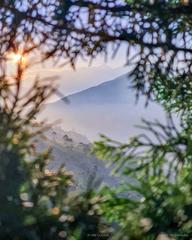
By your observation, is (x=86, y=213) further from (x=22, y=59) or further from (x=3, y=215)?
(x=22, y=59)

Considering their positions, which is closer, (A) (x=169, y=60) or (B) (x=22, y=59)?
(B) (x=22, y=59)

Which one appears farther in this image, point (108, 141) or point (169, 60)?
point (169, 60)

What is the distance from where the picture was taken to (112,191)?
5.31m

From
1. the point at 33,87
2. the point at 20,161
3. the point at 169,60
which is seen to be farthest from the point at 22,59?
the point at 169,60

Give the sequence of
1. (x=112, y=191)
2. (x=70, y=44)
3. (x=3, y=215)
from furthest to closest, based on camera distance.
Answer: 1. (x=70, y=44)
2. (x=112, y=191)
3. (x=3, y=215)

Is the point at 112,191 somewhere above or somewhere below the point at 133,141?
below

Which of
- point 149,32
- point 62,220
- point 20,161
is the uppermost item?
point 149,32

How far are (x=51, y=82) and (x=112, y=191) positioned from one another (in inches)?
63.6

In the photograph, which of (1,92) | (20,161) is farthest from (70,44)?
(20,161)

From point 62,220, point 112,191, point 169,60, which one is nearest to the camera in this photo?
point 62,220

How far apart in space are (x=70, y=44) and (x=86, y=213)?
3.55 m

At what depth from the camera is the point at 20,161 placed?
12.7 feet

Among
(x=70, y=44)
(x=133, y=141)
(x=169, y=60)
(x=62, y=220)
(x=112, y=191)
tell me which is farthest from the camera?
(x=70, y=44)

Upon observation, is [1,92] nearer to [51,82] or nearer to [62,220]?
[51,82]
